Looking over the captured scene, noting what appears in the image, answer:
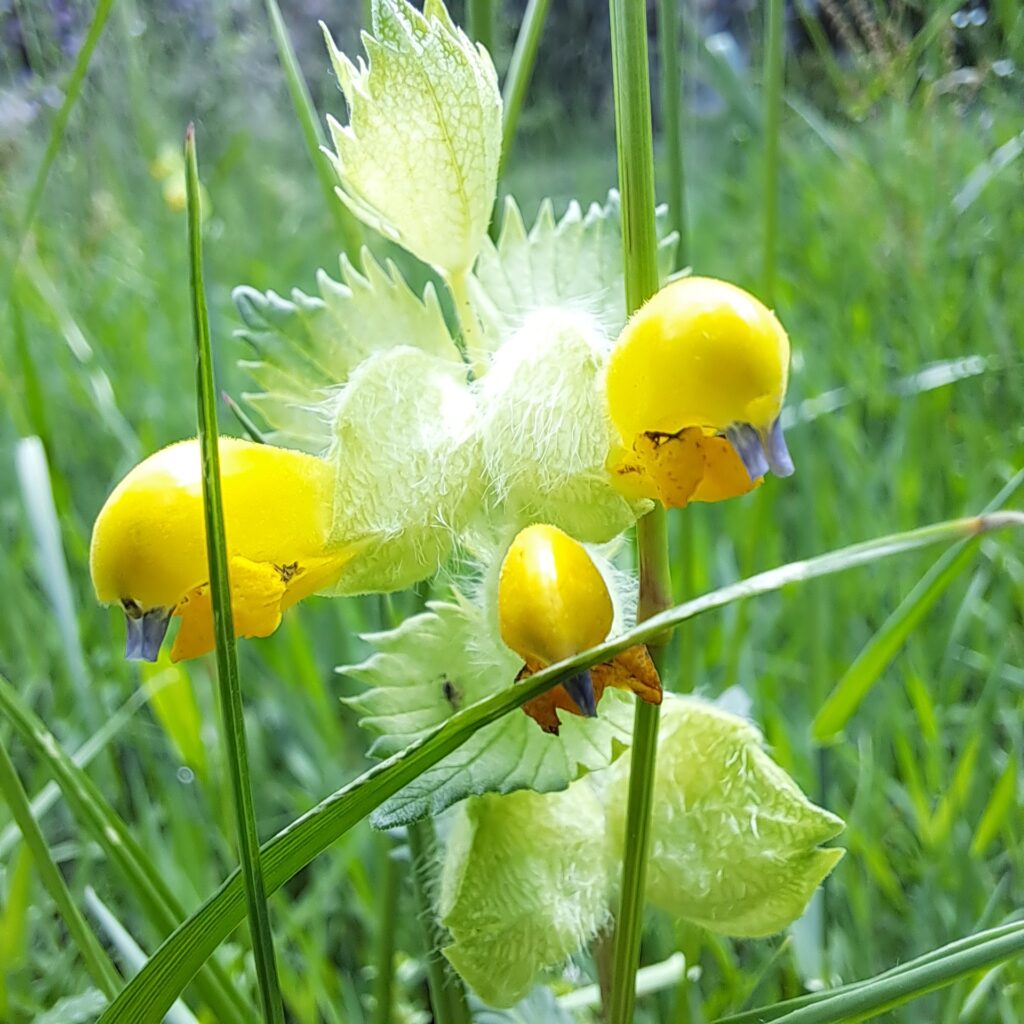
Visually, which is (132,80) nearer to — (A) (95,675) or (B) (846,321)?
(A) (95,675)

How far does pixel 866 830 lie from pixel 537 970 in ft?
1.01

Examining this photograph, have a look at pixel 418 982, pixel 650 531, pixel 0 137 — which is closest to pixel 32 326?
pixel 0 137

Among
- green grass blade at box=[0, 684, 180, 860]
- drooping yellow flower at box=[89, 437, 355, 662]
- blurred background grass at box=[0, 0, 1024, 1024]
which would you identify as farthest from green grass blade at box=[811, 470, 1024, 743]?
green grass blade at box=[0, 684, 180, 860]

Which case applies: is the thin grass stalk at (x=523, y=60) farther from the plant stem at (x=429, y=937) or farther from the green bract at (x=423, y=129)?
the plant stem at (x=429, y=937)

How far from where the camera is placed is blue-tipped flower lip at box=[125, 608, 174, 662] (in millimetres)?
322

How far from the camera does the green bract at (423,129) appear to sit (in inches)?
14.4

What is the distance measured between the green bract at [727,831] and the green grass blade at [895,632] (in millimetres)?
155

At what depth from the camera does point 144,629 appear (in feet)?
1.07

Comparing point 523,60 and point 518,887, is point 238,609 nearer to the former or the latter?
point 518,887

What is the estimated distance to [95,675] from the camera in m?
0.84

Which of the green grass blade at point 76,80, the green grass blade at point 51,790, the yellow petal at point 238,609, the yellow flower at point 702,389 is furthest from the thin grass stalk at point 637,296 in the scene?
the green grass blade at point 51,790

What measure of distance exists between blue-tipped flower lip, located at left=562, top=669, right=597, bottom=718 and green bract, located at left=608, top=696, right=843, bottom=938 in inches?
5.4

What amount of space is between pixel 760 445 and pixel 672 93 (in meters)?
0.30

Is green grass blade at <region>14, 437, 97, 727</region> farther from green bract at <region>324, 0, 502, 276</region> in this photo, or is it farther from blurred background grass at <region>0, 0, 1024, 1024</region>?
green bract at <region>324, 0, 502, 276</region>
